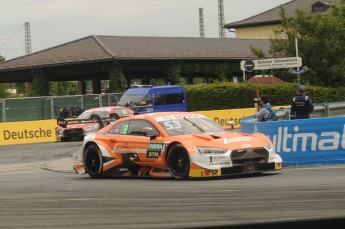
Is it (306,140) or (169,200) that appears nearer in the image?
(169,200)

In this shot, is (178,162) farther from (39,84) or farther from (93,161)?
(39,84)

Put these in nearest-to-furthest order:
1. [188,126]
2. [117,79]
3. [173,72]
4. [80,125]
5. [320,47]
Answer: [188,126] → [80,125] → [320,47] → [117,79] → [173,72]

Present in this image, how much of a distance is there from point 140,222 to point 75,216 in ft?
3.90

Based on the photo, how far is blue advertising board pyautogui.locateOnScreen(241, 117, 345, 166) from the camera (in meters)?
15.6

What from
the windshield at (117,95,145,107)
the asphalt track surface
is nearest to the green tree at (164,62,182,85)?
the windshield at (117,95,145,107)

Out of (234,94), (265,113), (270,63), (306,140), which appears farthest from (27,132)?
(306,140)

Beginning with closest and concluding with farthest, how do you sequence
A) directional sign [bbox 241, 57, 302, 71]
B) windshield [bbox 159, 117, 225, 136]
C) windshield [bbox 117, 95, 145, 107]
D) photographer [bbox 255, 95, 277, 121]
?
1. windshield [bbox 159, 117, 225, 136]
2. photographer [bbox 255, 95, 277, 121]
3. directional sign [bbox 241, 57, 302, 71]
4. windshield [bbox 117, 95, 145, 107]

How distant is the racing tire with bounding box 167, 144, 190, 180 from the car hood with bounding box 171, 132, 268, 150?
0.72ft

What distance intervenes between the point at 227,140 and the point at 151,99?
23592 mm

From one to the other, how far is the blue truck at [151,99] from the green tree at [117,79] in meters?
15.0

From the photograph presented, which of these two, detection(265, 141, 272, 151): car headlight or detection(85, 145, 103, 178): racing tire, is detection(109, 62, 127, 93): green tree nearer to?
detection(85, 145, 103, 178): racing tire

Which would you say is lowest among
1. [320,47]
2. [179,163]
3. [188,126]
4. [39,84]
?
[179,163]

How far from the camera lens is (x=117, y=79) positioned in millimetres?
52688

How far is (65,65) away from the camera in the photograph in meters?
56.2
